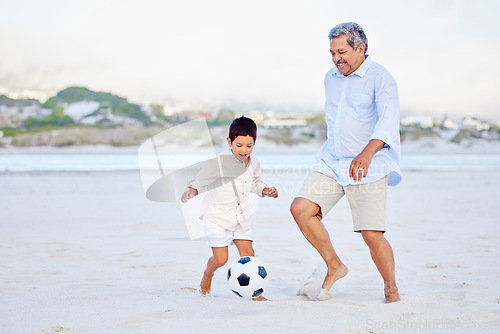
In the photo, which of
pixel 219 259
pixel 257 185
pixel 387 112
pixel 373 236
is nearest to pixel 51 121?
pixel 257 185

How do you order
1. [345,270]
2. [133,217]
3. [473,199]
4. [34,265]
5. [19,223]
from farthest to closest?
[473,199], [133,217], [19,223], [34,265], [345,270]

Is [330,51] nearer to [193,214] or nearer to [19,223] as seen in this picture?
[193,214]

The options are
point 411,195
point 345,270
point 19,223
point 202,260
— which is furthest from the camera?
point 411,195

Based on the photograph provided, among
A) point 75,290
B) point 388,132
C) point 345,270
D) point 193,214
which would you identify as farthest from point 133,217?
point 388,132

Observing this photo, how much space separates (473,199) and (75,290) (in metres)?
8.14

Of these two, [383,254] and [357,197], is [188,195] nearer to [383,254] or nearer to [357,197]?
[357,197]

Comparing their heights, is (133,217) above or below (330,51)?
below

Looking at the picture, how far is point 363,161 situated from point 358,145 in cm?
30

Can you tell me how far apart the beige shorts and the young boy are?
0.89 feet

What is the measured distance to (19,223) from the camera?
730 centimetres

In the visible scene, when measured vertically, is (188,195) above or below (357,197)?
above

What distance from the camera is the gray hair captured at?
357 cm

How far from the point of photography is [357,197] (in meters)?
3.72

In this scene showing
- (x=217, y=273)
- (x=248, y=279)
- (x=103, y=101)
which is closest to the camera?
(x=248, y=279)
